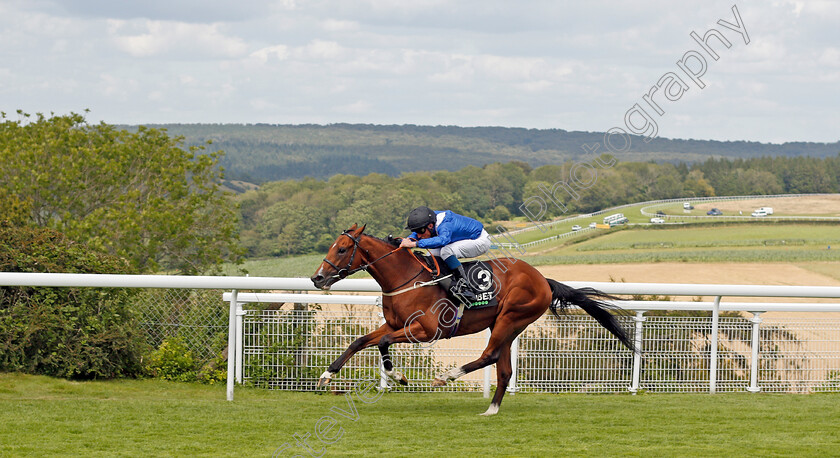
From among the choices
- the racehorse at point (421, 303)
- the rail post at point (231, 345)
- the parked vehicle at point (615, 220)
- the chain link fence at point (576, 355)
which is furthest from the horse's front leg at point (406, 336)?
the parked vehicle at point (615, 220)

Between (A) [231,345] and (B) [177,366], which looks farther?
(B) [177,366]

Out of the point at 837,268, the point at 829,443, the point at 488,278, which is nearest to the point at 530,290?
the point at 488,278

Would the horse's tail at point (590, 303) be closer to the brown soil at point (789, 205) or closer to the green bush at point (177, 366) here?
the green bush at point (177, 366)

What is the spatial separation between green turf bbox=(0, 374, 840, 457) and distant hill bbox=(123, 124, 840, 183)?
13694cm

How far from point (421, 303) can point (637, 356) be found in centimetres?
213

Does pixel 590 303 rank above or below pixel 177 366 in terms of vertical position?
above

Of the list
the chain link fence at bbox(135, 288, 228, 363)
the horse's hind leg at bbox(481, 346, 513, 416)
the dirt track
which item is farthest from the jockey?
the dirt track

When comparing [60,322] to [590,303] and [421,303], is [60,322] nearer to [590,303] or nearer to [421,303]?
[421,303]

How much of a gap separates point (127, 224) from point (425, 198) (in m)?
36.7

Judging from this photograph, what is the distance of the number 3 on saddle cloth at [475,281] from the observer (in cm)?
577

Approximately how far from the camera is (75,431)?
16.2 feet

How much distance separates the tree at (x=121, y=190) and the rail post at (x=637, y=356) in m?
15.3

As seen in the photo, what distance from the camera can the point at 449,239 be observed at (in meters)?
5.72

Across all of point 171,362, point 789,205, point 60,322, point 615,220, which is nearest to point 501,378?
point 171,362
